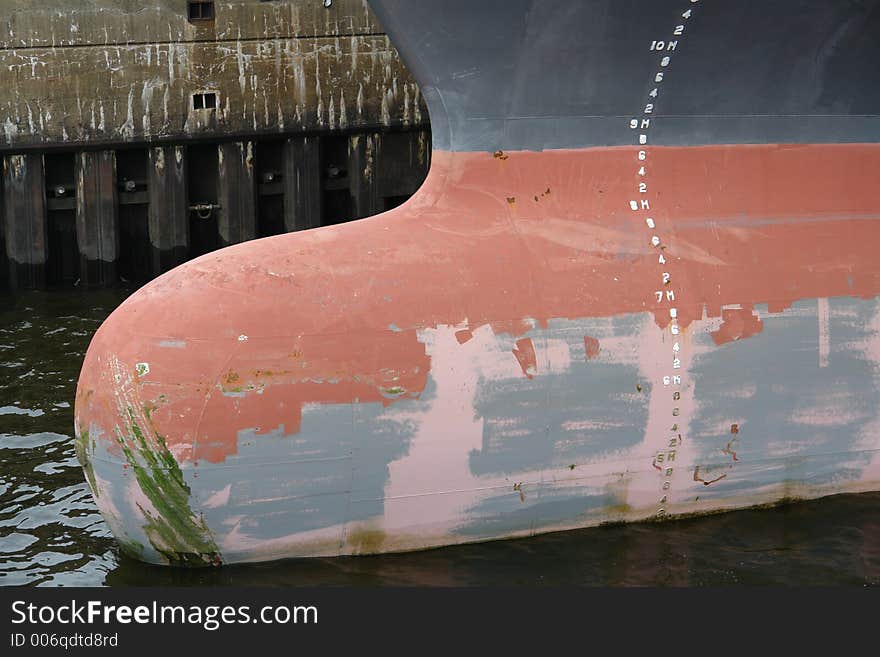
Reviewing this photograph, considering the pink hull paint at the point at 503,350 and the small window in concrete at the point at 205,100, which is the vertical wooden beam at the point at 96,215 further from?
A: the pink hull paint at the point at 503,350

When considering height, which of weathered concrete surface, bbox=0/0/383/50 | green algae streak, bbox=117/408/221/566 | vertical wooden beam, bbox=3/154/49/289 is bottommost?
green algae streak, bbox=117/408/221/566

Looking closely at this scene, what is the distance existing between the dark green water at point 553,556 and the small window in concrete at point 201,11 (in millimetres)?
6303

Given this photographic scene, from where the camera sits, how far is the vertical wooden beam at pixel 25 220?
13070mm

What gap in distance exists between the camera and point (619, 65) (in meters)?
7.23

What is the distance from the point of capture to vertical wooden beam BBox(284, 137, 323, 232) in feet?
44.9

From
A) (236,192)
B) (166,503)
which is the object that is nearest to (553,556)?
(166,503)

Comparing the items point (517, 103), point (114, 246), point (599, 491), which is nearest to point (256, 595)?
point (599, 491)

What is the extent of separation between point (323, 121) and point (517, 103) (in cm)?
666

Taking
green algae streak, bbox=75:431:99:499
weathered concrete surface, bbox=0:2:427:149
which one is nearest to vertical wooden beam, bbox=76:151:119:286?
weathered concrete surface, bbox=0:2:427:149

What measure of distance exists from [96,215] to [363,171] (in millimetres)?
2834

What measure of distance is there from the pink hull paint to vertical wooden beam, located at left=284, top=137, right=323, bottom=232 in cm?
640

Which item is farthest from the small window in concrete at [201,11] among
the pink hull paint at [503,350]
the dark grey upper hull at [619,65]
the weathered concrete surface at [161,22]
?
the pink hull paint at [503,350]

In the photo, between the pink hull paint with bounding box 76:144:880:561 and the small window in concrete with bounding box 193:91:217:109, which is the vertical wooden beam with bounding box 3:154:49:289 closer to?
the small window in concrete with bounding box 193:91:217:109

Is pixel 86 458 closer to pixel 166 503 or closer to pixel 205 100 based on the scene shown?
pixel 166 503
